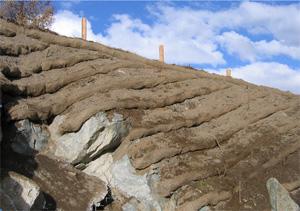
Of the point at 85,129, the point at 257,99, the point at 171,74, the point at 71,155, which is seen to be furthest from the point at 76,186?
the point at 257,99

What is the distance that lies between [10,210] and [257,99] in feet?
31.7

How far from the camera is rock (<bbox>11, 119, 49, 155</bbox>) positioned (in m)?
7.00

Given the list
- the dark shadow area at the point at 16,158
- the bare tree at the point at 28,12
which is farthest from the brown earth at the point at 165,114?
the bare tree at the point at 28,12

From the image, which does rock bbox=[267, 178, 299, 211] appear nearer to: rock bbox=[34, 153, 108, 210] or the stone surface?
the stone surface

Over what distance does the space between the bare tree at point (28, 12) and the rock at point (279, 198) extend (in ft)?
45.1

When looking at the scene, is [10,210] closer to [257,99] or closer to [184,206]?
[184,206]

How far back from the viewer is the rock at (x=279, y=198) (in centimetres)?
718

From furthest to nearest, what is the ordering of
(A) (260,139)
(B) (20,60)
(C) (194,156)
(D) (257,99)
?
(D) (257,99) < (A) (260,139) < (B) (20,60) < (C) (194,156)

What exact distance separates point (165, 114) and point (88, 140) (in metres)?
2.57

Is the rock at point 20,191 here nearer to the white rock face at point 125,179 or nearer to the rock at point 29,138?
the rock at point 29,138

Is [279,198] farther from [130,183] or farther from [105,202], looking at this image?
[105,202]

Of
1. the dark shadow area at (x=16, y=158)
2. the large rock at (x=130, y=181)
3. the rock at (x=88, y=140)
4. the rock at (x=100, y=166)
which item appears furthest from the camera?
the rock at (x=100, y=166)

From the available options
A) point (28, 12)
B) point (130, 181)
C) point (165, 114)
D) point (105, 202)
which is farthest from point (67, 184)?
point (28, 12)

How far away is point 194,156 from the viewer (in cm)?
816
